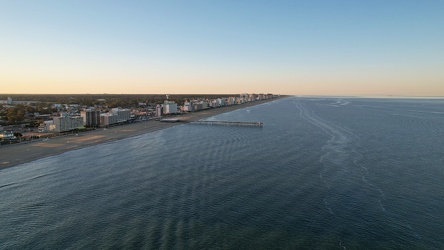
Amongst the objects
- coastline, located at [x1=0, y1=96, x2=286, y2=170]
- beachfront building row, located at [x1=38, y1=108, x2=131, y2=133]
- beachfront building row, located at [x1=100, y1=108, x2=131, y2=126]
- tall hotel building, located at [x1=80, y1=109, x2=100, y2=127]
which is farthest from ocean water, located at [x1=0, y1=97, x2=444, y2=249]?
beachfront building row, located at [x1=100, y1=108, x2=131, y2=126]

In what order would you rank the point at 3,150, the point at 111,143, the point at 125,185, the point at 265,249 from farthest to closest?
the point at 111,143
the point at 3,150
the point at 125,185
the point at 265,249

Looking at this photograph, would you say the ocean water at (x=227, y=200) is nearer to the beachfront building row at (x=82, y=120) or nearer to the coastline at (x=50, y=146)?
the coastline at (x=50, y=146)

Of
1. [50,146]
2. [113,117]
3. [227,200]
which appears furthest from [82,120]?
[227,200]

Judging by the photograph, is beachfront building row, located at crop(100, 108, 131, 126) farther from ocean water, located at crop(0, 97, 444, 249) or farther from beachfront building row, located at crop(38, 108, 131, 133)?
ocean water, located at crop(0, 97, 444, 249)

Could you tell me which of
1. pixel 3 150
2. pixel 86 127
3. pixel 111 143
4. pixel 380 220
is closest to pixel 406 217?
pixel 380 220

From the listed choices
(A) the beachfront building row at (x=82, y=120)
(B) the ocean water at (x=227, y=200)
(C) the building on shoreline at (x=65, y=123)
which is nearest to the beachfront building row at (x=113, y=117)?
(A) the beachfront building row at (x=82, y=120)

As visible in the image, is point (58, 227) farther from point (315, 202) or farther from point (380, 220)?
point (380, 220)
